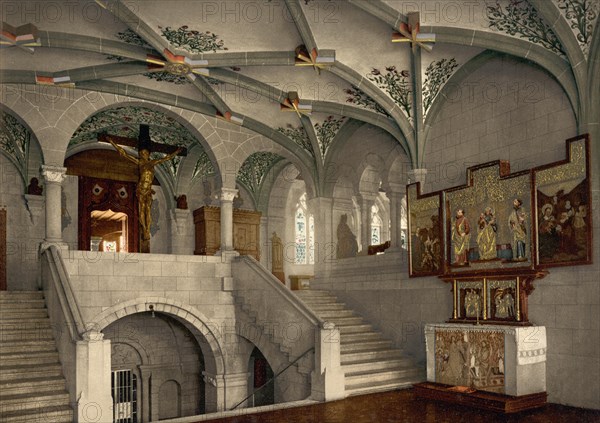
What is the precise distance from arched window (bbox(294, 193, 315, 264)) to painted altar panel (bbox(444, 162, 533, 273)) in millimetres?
8325

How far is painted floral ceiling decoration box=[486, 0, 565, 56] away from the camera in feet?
24.6

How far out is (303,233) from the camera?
690 inches

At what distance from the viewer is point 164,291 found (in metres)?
10.6

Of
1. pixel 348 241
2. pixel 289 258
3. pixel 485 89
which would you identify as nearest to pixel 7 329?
pixel 348 241

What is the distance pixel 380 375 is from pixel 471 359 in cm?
161

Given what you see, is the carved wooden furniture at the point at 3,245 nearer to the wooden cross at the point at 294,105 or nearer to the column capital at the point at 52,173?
the column capital at the point at 52,173

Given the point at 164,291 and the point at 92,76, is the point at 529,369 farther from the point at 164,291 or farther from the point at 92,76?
the point at 92,76

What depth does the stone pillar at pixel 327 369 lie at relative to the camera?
26.8 ft

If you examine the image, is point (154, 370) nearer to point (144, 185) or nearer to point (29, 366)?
point (144, 185)

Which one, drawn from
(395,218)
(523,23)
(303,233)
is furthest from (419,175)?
(303,233)

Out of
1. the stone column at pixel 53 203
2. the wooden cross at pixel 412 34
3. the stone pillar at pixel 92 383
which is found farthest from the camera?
the stone column at pixel 53 203

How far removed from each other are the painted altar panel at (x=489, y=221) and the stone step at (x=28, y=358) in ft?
20.5

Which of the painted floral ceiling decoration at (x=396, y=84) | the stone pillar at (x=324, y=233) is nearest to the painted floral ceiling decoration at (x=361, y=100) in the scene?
the painted floral ceiling decoration at (x=396, y=84)

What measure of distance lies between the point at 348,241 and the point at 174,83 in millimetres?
5130
